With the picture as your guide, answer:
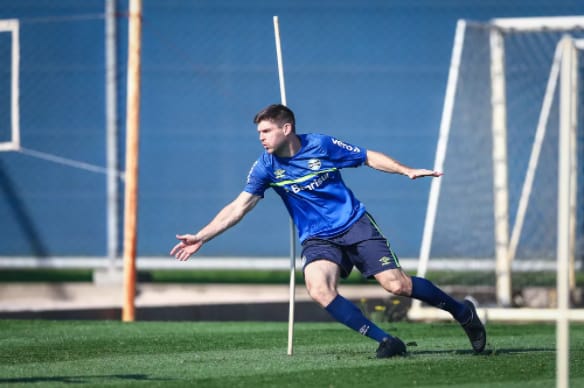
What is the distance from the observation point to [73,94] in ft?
58.9

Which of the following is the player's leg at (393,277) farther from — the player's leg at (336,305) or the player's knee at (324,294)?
the player's knee at (324,294)

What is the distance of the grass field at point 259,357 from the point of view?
703 cm

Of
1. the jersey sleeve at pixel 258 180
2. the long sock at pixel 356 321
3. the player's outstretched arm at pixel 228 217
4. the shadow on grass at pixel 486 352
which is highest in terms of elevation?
the jersey sleeve at pixel 258 180

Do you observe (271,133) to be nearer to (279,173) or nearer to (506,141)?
(279,173)

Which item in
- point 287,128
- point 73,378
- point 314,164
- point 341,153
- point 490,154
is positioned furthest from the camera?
point 490,154

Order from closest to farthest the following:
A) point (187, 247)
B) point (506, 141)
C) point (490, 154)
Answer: point (187, 247) < point (506, 141) < point (490, 154)

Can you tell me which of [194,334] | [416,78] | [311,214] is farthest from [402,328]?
[416,78]

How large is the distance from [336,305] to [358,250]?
442 mm

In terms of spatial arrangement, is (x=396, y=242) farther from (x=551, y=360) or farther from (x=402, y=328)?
Answer: (x=551, y=360)

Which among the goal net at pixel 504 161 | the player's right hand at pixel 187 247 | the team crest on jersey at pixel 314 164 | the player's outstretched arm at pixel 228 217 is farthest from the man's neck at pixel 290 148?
the goal net at pixel 504 161

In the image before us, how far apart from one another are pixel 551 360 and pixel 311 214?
180 centimetres

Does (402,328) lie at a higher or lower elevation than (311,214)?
lower

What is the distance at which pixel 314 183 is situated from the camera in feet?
28.1

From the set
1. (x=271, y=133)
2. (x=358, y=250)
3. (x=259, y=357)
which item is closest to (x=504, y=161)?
(x=358, y=250)
